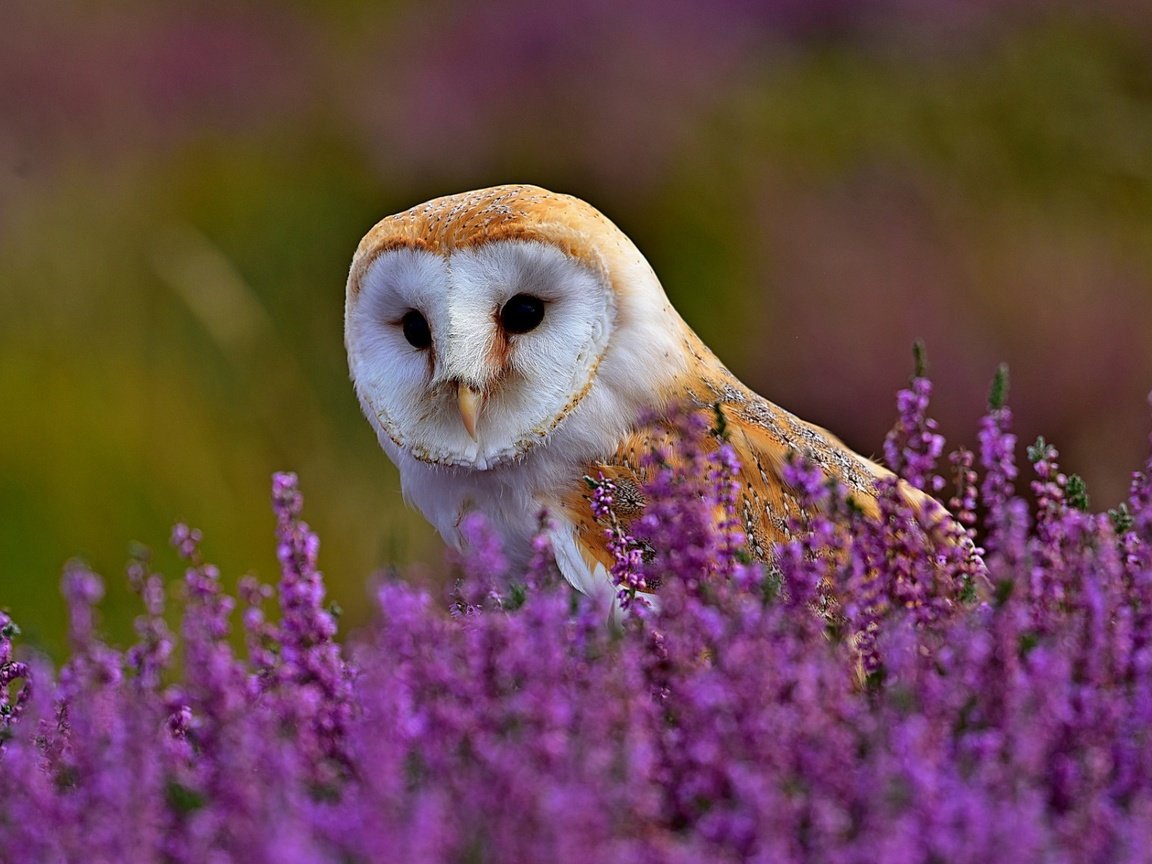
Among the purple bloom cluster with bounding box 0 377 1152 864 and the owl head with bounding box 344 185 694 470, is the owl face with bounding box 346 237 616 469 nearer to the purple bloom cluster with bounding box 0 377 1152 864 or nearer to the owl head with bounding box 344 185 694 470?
the owl head with bounding box 344 185 694 470

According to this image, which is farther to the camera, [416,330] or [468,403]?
[416,330]

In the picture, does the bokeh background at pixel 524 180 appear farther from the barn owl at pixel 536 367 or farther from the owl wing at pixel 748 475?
the owl wing at pixel 748 475

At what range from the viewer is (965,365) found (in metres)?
4.41

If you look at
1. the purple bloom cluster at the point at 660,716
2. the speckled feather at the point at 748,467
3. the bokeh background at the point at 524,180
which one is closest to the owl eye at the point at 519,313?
the speckled feather at the point at 748,467

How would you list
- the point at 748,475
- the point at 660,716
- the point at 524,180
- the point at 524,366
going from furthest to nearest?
1. the point at 524,180
2. the point at 524,366
3. the point at 748,475
4. the point at 660,716

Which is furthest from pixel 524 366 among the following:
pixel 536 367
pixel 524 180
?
pixel 524 180

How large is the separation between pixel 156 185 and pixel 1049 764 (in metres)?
5.17

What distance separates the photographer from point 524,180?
531 centimetres

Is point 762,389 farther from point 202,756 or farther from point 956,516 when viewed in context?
point 202,756

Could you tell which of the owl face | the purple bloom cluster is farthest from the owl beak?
the purple bloom cluster

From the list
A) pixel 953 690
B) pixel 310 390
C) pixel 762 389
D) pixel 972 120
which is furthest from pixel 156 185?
pixel 953 690

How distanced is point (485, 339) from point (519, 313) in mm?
59

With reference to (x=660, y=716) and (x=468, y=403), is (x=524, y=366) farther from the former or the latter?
(x=660, y=716)

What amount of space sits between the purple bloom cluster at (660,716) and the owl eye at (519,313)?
28.1 inches
